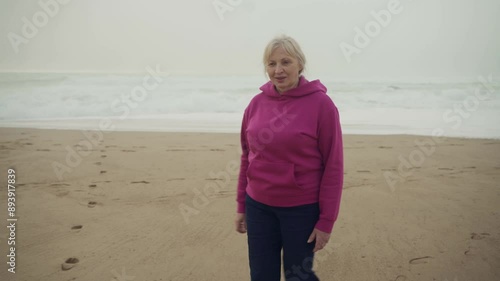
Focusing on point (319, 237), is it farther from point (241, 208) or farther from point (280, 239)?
point (241, 208)

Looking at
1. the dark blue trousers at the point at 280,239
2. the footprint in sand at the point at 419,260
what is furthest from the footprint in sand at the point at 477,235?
the dark blue trousers at the point at 280,239

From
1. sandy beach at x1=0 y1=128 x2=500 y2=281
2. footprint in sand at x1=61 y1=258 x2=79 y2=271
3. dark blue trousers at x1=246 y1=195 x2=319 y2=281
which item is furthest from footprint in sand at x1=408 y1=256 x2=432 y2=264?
footprint in sand at x1=61 y1=258 x2=79 y2=271

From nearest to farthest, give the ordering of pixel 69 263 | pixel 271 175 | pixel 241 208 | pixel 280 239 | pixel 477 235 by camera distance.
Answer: pixel 271 175
pixel 280 239
pixel 241 208
pixel 69 263
pixel 477 235

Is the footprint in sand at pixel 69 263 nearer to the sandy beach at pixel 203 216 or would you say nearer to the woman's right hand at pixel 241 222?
the sandy beach at pixel 203 216

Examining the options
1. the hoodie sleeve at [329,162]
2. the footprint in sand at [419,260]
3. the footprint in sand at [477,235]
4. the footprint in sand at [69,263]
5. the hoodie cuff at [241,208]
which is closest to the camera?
the hoodie sleeve at [329,162]

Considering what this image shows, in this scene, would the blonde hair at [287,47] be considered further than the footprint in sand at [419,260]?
No

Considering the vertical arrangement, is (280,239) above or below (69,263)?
above

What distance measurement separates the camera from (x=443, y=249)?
3.41 meters

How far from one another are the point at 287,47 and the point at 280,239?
44.9 inches

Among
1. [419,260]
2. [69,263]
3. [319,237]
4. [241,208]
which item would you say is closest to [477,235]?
[419,260]

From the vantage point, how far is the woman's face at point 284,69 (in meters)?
1.92

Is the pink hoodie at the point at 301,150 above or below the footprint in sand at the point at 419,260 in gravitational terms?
above

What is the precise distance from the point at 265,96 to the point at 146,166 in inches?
185

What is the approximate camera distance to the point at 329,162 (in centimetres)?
187
